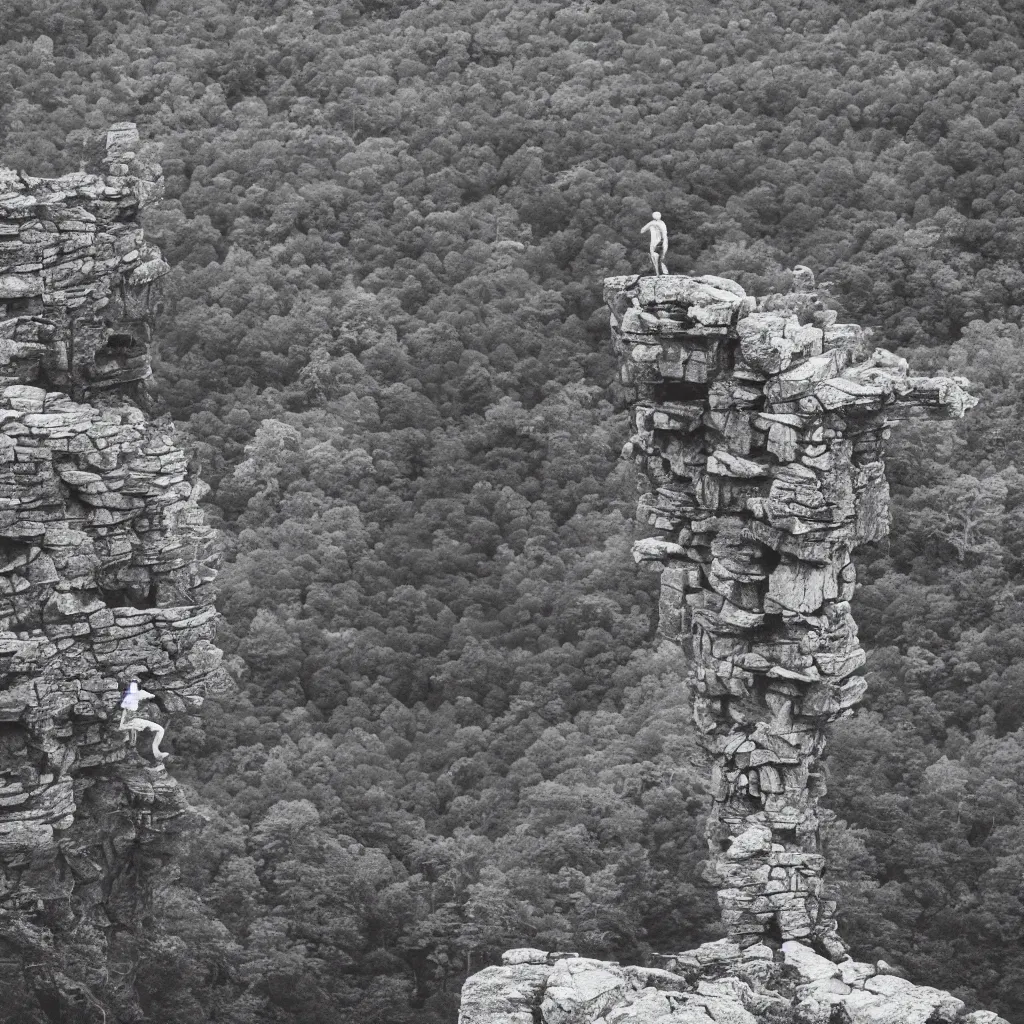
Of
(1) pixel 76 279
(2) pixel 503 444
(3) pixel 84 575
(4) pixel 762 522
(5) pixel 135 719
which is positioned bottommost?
(5) pixel 135 719

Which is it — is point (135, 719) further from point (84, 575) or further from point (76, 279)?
point (76, 279)

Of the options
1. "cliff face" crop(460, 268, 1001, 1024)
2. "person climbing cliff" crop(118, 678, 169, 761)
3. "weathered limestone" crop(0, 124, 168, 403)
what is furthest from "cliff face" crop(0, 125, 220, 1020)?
"cliff face" crop(460, 268, 1001, 1024)

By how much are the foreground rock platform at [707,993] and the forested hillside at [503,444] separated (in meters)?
8.62

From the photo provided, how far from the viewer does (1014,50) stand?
84.5m

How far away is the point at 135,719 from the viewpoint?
188 feet

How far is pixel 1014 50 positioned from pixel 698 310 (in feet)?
112

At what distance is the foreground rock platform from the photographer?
1999 inches

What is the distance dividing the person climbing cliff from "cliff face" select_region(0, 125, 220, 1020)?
0.77ft

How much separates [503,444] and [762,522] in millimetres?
23904

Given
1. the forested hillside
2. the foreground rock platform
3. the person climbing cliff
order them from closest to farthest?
the foreground rock platform → the person climbing cliff → the forested hillside

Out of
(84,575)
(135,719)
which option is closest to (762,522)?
(135,719)

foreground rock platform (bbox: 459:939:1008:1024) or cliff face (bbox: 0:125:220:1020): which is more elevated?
cliff face (bbox: 0:125:220:1020)

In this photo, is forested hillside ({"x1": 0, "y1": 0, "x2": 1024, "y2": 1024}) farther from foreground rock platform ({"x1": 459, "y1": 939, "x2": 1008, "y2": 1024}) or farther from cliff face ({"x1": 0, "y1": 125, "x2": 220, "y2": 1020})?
foreground rock platform ({"x1": 459, "y1": 939, "x2": 1008, "y2": 1024})

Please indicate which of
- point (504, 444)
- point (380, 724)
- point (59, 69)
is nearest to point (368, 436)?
point (504, 444)
